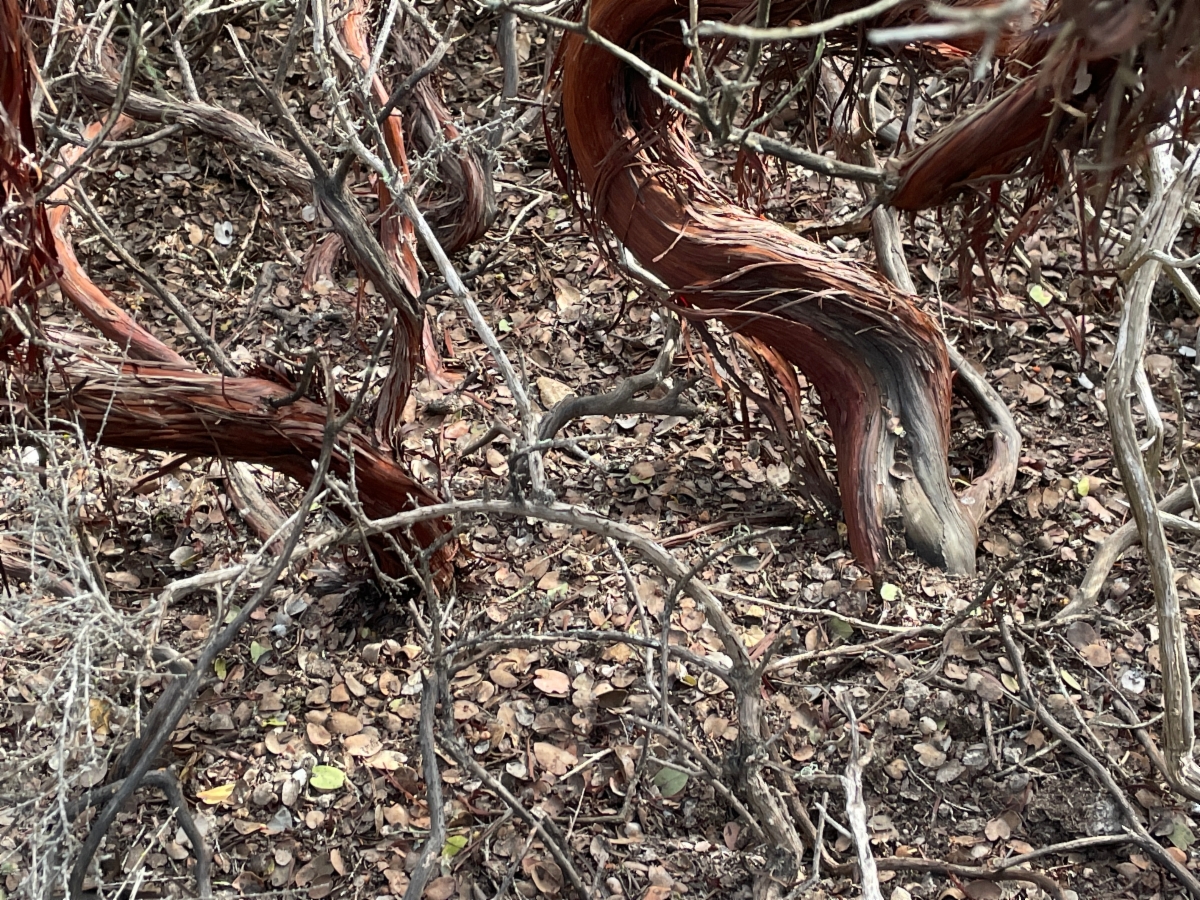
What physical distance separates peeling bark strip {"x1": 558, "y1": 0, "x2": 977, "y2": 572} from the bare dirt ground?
17 cm

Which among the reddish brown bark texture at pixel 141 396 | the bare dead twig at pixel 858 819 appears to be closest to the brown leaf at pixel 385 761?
the reddish brown bark texture at pixel 141 396

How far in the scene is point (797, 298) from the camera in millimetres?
2500

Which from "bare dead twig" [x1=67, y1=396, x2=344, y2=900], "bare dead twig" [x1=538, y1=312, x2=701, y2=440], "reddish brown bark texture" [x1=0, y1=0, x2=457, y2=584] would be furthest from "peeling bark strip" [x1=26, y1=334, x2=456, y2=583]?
"bare dead twig" [x1=538, y1=312, x2=701, y2=440]

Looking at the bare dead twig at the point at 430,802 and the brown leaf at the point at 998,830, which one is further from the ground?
the bare dead twig at the point at 430,802

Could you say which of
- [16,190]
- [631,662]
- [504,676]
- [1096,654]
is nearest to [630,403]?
[631,662]

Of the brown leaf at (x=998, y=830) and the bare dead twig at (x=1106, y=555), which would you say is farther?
the bare dead twig at (x=1106, y=555)

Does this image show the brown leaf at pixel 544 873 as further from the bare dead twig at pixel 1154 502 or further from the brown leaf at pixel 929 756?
the bare dead twig at pixel 1154 502

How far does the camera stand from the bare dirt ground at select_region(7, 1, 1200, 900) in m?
2.18

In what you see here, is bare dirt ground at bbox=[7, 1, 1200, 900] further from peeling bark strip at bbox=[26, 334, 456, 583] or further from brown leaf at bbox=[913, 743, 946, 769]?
peeling bark strip at bbox=[26, 334, 456, 583]

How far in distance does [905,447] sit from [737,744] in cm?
99

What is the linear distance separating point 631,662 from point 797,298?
1.02 metres

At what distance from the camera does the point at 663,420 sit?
3.30m

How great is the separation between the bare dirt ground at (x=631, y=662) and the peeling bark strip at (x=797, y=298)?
0.57 ft

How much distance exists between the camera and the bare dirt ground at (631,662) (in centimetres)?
218
